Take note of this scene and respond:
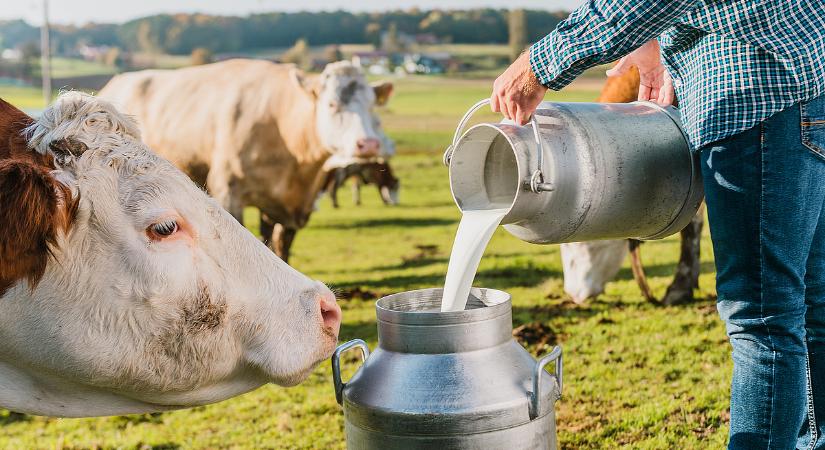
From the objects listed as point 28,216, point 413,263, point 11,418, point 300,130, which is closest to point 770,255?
point 28,216

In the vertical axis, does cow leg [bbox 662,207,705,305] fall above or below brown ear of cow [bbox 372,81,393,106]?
below

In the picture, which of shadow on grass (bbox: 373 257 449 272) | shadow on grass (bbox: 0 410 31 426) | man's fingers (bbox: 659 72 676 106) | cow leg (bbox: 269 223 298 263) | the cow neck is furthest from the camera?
shadow on grass (bbox: 373 257 449 272)

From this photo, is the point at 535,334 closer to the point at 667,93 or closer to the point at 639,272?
the point at 639,272

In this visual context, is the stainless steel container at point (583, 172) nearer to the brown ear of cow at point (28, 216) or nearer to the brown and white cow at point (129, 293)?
the brown and white cow at point (129, 293)

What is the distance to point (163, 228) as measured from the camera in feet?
7.12

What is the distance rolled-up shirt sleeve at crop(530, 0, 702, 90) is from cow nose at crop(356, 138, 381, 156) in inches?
219

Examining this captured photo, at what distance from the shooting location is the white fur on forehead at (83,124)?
2.23 m

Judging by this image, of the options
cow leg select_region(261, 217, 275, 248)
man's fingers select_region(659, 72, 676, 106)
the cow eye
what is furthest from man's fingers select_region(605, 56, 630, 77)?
cow leg select_region(261, 217, 275, 248)

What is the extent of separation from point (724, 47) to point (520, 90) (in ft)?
1.71

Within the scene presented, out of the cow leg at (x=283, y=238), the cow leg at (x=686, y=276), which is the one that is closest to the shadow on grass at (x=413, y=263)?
the cow leg at (x=283, y=238)

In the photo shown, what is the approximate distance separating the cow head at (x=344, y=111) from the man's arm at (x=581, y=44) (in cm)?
549

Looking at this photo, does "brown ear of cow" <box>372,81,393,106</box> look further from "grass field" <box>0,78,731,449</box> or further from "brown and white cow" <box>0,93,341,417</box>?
"brown and white cow" <box>0,93,341,417</box>

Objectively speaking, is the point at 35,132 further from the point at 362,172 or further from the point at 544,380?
the point at 362,172

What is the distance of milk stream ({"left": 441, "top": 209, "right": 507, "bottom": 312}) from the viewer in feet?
7.97
